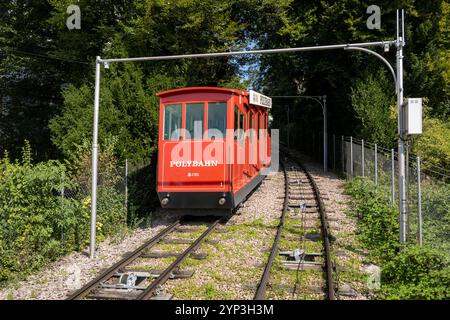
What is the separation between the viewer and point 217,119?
11.6 m

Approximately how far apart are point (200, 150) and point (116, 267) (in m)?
4.11

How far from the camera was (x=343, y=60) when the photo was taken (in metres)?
22.5

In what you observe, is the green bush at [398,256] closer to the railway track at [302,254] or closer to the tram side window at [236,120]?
the railway track at [302,254]

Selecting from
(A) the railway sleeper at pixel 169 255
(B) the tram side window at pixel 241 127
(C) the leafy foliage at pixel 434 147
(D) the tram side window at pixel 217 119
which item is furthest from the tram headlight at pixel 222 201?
(C) the leafy foliage at pixel 434 147

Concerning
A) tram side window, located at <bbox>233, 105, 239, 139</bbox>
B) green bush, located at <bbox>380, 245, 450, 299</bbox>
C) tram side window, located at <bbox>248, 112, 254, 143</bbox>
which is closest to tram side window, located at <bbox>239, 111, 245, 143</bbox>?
tram side window, located at <bbox>233, 105, 239, 139</bbox>

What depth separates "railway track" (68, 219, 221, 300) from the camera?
7.01 m

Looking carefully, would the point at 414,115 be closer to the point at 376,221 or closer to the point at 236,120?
the point at 376,221

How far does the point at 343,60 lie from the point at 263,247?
50.8 ft

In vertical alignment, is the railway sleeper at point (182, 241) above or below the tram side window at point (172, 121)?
below

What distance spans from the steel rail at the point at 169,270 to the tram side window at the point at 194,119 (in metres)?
2.51

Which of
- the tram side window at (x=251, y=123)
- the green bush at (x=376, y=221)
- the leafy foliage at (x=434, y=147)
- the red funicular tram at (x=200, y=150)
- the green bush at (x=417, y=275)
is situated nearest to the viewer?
the green bush at (x=417, y=275)

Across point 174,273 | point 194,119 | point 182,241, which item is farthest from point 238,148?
point 174,273

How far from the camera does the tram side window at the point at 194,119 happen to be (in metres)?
11.7
